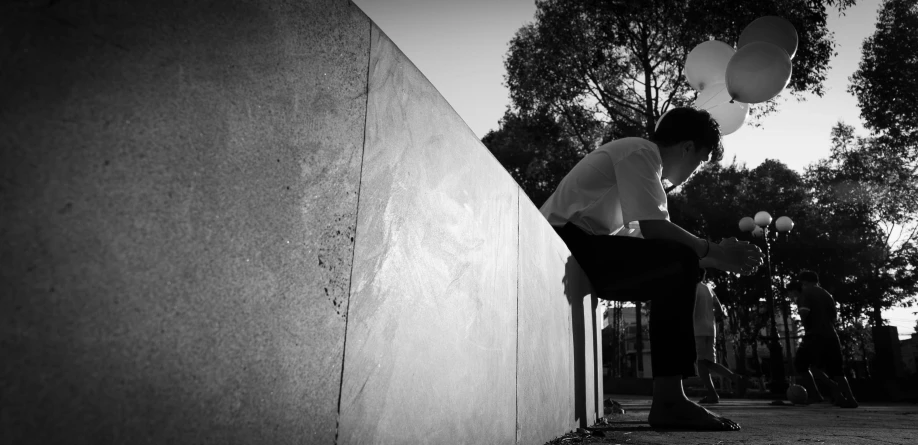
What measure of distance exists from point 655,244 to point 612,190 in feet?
1.39

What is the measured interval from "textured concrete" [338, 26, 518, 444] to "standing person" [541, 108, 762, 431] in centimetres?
141

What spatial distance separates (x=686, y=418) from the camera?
2.61 metres

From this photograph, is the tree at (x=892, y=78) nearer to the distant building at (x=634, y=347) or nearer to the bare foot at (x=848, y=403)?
the bare foot at (x=848, y=403)

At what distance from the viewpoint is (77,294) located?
48cm

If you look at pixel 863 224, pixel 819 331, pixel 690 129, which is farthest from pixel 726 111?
pixel 863 224

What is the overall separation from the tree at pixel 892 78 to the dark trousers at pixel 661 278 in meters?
18.9

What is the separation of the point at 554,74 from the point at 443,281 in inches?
598

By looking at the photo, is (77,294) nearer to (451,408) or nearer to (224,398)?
(224,398)

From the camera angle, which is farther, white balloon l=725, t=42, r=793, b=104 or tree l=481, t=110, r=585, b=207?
tree l=481, t=110, r=585, b=207

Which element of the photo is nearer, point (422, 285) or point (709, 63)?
point (422, 285)

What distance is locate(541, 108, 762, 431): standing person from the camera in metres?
2.62

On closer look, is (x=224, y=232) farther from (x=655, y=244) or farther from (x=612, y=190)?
(x=612, y=190)

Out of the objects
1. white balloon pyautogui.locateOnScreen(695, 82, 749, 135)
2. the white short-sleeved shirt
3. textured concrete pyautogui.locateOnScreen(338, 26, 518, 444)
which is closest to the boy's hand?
the white short-sleeved shirt

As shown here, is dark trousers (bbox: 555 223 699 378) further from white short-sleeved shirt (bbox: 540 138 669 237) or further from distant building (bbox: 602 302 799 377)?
distant building (bbox: 602 302 799 377)
